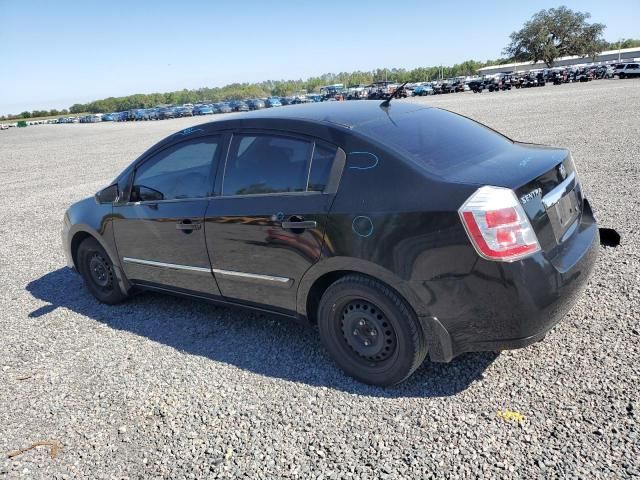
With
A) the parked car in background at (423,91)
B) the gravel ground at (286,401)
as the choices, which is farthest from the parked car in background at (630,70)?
the gravel ground at (286,401)

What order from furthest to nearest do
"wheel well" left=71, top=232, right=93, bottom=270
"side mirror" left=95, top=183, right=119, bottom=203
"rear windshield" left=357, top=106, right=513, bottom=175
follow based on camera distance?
1. "wheel well" left=71, top=232, right=93, bottom=270
2. "side mirror" left=95, top=183, right=119, bottom=203
3. "rear windshield" left=357, top=106, right=513, bottom=175

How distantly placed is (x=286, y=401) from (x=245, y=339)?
96 centimetres

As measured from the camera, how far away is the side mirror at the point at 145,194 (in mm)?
4160

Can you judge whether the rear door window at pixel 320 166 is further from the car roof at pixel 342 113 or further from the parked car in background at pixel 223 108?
the parked car in background at pixel 223 108

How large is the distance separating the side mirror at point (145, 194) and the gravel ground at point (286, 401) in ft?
3.66

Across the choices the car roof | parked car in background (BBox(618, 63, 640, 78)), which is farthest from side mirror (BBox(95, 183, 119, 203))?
parked car in background (BBox(618, 63, 640, 78))

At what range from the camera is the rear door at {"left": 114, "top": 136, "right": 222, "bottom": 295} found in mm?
3814

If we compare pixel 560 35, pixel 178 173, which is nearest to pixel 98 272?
pixel 178 173

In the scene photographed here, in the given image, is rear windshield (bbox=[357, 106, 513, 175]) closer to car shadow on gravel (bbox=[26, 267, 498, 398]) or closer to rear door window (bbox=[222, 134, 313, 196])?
rear door window (bbox=[222, 134, 313, 196])

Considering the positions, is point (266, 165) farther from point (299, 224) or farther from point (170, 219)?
point (170, 219)

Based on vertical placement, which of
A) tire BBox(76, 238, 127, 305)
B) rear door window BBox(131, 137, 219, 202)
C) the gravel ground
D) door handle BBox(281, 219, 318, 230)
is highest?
rear door window BBox(131, 137, 219, 202)

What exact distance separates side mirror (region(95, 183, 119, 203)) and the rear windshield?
257 cm

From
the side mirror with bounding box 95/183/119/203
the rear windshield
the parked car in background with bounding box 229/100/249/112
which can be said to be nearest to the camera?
the rear windshield

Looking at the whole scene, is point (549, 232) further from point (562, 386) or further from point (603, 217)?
point (603, 217)
